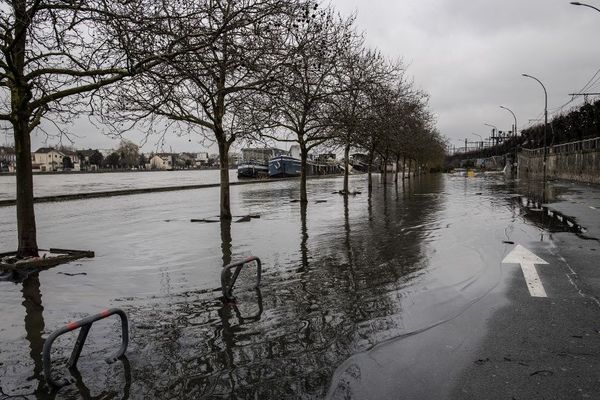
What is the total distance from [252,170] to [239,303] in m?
62.9

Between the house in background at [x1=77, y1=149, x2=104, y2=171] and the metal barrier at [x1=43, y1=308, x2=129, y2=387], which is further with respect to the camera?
the house in background at [x1=77, y1=149, x2=104, y2=171]

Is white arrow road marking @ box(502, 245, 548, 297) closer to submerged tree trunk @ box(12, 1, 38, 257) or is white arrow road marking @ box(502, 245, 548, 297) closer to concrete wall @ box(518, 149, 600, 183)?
submerged tree trunk @ box(12, 1, 38, 257)

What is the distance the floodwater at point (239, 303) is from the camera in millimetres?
4363

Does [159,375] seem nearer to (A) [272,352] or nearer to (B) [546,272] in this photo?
(A) [272,352]

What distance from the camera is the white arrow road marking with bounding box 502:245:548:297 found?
7004 mm

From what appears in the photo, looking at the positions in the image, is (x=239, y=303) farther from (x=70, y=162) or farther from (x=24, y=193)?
(x=70, y=162)

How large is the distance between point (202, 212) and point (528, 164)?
70.4 meters

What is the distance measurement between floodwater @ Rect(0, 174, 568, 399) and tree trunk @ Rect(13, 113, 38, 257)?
91 centimetres

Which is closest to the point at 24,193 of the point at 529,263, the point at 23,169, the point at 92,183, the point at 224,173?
the point at 23,169

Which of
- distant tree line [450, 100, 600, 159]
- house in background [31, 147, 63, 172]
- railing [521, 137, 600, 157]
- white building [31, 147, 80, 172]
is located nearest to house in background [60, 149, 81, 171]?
white building [31, 147, 80, 172]

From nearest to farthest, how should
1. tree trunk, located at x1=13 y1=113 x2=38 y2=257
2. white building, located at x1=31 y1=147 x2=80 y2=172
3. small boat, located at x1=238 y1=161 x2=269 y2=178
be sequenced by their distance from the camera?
tree trunk, located at x1=13 y1=113 x2=38 y2=257, small boat, located at x1=238 y1=161 x2=269 y2=178, white building, located at x1=31 y1=147 x2=80 y2=172

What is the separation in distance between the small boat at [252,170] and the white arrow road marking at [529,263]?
196 ft

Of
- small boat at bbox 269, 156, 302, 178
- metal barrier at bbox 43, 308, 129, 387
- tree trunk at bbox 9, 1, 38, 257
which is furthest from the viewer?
small boat at bbox 269, 156, 302, 178

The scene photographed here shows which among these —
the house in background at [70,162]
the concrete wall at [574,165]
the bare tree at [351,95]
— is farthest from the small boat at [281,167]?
the house in background at [70,162]
